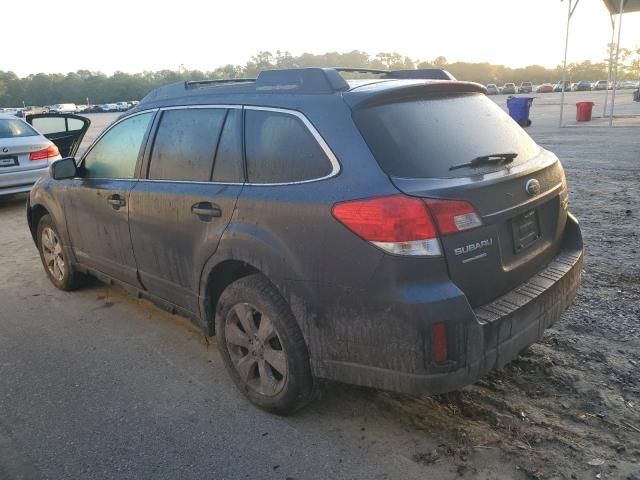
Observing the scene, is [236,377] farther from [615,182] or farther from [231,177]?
[615,182]

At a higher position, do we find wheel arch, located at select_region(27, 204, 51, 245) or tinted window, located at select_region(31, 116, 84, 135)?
tinted window, located at select_region(31, 116, 84, 135)

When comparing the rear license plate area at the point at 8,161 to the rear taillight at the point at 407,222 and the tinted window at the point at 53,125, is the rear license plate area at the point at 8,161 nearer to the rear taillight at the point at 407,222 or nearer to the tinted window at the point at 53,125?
the tinted window at the point at 53,125

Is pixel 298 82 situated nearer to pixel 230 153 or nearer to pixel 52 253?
pixel 230 153

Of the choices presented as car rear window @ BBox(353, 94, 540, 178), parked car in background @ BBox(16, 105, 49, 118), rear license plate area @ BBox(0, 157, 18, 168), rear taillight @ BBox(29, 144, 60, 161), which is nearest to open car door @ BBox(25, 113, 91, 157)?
parked car in background @ BBox(16, 105, 49, 118)

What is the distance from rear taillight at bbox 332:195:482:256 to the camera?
243 cm

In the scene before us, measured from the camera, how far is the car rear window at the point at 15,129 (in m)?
9.85

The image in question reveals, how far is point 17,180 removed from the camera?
372 inches

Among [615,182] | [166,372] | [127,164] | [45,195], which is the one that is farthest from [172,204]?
[615,182]

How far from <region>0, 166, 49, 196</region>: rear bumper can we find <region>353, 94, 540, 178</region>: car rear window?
27.2 ft

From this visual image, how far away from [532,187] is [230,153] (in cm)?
171

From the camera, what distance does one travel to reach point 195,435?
118 inches

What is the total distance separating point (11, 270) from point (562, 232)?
567 centimetres

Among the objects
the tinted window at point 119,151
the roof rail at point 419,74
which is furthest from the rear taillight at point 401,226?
the tinted window at point 119,151

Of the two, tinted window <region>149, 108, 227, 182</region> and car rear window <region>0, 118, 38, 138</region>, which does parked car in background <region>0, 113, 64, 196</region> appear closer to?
car rear window <region>0, 118, 38, 138</region>
